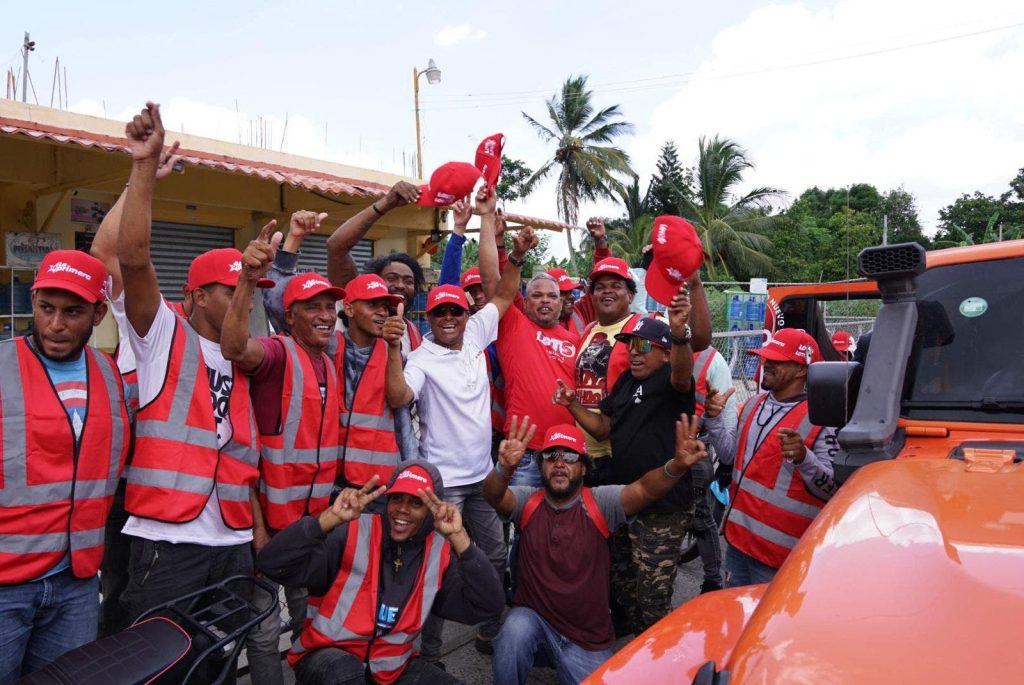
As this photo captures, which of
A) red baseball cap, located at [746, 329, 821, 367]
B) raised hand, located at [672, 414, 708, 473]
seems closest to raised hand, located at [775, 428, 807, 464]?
raised hand, located at [672, 414, 708, 473]

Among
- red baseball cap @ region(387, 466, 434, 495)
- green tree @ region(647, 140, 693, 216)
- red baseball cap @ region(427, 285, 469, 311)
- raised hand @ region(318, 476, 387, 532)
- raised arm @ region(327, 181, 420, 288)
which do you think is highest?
green tree @ region(647, 140, 693, 216)

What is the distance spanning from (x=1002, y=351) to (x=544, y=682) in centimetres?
270

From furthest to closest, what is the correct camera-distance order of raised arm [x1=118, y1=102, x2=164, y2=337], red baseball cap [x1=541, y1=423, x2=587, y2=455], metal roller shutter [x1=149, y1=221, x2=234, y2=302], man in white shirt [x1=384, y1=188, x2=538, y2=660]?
metal roller shutter [x1=149, y1=221, x2=234, y2=302], man in white shirt [x1=384, y1=188, x2=538, y2=660], red baseball cap [x1=541, y1=423, x2=587, y2=455], raised arm [x1=118, y1=102, x2=164, y2=337]

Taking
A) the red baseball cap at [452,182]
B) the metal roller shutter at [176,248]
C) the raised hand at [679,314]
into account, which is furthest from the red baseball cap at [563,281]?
the metal roller shutter at [176,248]

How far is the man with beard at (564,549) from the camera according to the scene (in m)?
3.26

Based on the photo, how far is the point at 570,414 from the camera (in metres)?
4.23

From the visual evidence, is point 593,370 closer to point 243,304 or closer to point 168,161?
point 243,304

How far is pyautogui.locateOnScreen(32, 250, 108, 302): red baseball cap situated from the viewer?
249 centimetres

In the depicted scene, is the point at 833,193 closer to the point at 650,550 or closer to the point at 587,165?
the point at 587,165

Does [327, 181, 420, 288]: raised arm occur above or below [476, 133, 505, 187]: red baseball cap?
below

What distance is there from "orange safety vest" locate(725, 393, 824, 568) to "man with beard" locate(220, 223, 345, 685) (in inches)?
74.5

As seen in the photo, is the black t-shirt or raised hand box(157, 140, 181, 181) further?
the black t-shirt

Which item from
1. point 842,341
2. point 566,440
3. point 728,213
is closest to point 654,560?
point 566,440

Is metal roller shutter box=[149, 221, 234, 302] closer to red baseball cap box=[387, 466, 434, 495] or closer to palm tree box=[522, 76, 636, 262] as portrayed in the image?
red baseball cap box=[387, 466, 434, 495]
